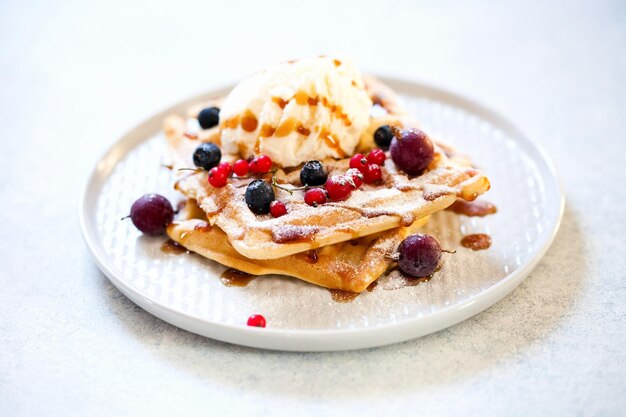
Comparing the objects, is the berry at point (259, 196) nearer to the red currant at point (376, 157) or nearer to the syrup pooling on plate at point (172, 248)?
the syrup pooling on plate at point (172, 248)

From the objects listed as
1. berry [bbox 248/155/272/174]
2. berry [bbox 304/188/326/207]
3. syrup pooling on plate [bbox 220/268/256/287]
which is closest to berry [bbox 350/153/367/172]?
berry [bbox 304/188/326/207]

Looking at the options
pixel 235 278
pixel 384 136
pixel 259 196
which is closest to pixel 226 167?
pixel 259 196

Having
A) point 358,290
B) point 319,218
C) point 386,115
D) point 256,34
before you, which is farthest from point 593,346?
point 256,34

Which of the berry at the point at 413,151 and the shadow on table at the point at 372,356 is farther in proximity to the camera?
the berry at the point at 413,151

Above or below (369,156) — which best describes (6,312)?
below

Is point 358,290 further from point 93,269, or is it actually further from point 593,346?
point 93,269

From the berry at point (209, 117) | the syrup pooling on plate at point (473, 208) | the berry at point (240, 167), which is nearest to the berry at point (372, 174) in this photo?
the syrup pooling on plate at point (473, 208)
